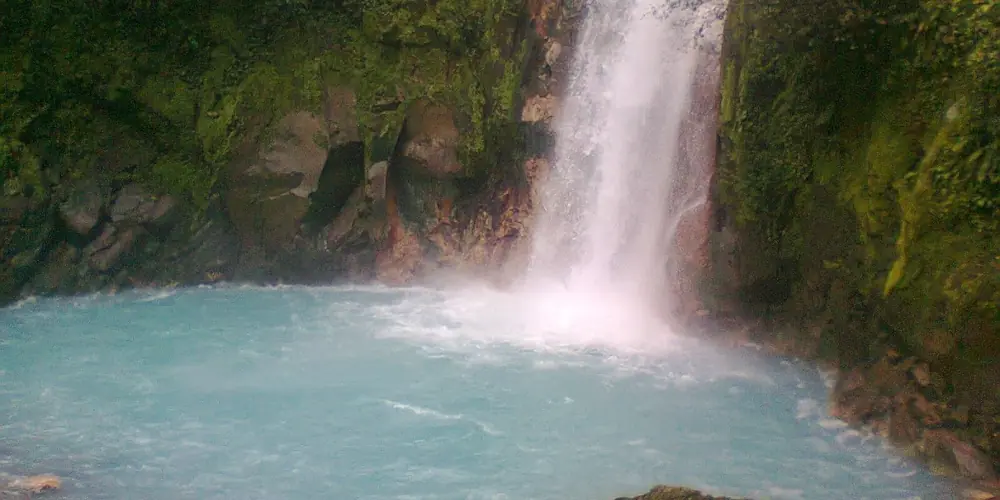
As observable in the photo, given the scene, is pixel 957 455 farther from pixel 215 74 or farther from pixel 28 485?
pixel 215 74

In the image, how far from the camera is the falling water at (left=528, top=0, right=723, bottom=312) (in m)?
11.2

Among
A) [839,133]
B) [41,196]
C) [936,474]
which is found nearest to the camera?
[936,474]

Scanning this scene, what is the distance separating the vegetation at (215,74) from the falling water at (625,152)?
1.22 metres

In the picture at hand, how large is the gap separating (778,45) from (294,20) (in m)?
7.77

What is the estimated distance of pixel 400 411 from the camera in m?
8.73

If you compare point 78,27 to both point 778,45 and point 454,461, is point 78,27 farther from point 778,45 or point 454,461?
point 778,45

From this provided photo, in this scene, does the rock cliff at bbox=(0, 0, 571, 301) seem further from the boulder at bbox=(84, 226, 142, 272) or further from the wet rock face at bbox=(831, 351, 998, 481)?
the wet rock face at bbox=(831, 351, 998, 481)

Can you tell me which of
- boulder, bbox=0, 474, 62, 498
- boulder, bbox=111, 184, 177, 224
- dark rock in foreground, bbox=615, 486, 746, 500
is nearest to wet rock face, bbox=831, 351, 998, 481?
dark rock in foreground, bbox=615, 486, 746, 500

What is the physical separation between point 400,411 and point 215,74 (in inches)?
281

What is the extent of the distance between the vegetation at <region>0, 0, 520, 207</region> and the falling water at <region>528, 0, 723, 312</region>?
1224 mm

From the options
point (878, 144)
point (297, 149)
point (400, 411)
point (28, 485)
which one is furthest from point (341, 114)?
point (878, 144)

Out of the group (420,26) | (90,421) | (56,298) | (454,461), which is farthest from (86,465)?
(420,26)

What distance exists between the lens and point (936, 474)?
7441 mm

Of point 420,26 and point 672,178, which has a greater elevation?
point 420,26
